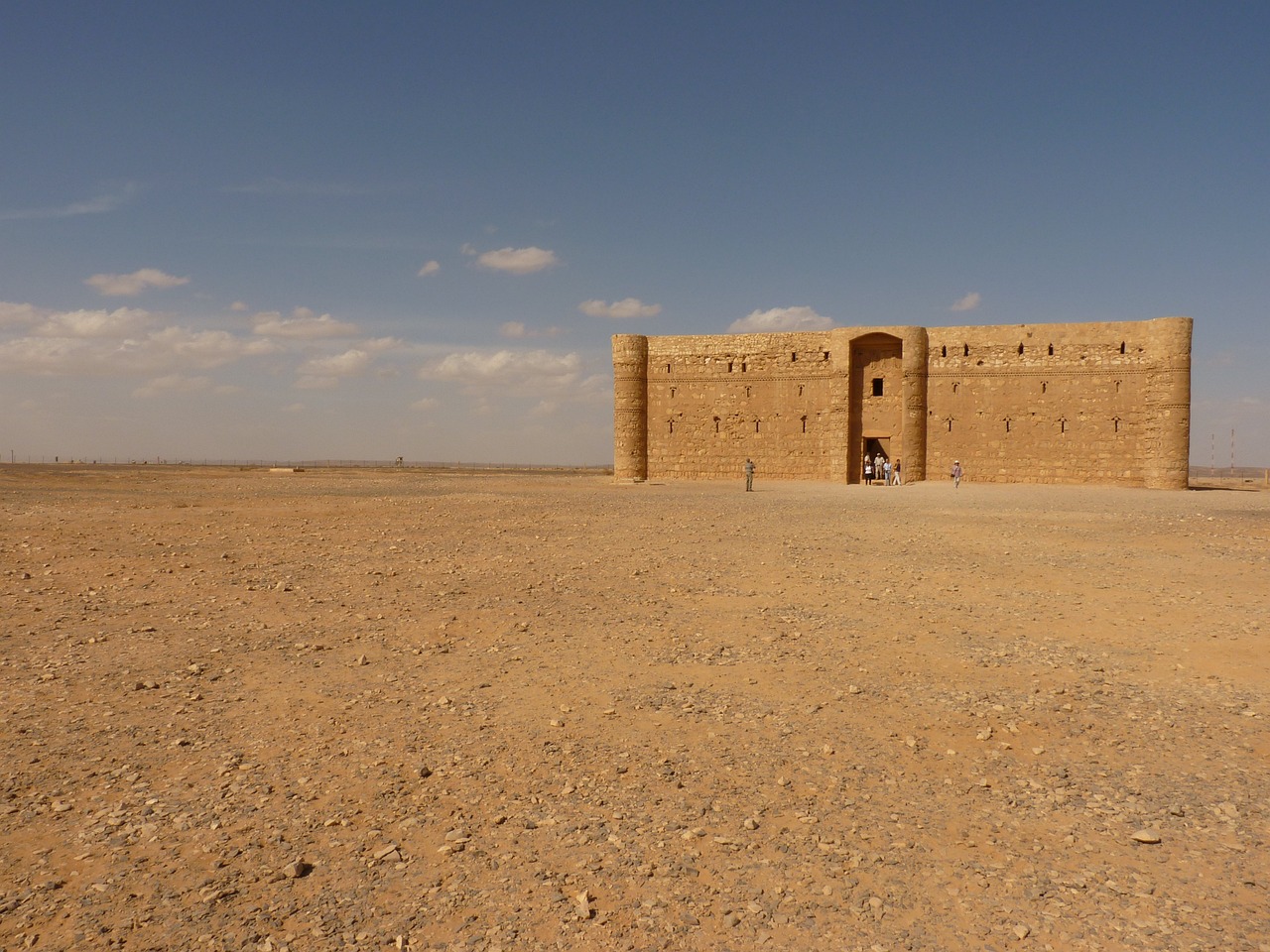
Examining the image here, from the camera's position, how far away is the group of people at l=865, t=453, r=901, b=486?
30.3m

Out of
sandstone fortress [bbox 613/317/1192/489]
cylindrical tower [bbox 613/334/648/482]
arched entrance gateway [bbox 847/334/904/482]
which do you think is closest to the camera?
sandstone fortress [bbox 613/317/1192/489]

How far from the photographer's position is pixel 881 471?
103 ft

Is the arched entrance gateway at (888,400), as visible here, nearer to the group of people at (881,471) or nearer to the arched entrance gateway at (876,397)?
the arched entrance gateway at (876,397)

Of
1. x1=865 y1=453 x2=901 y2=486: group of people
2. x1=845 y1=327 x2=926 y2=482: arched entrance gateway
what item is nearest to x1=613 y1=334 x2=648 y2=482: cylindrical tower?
x1=845 y1=327 x2=926 y2=482: arched entrance gateway

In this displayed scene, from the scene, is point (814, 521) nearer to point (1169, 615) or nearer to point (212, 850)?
point (1169, 615)

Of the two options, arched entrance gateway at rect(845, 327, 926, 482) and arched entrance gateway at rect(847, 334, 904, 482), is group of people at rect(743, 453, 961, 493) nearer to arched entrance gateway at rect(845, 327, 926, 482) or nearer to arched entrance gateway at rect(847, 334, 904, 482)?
arched entrance gateway at rect(847, 334, 904, 482)

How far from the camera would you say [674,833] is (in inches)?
148

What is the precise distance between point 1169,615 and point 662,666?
231 inches

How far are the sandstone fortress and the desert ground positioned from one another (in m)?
21.1

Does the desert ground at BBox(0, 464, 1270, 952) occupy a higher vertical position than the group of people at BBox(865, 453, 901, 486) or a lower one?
lower

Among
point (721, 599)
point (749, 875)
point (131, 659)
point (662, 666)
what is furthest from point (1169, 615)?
point (131, 659)

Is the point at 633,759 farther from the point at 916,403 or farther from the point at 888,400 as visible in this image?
the point at 888,400

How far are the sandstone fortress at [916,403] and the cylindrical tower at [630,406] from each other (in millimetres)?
67

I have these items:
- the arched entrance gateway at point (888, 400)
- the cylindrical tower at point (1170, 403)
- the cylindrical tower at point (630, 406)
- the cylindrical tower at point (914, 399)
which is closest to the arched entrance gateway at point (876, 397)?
the arched entrance gateway at point (888, 400)
